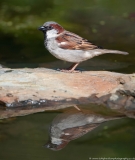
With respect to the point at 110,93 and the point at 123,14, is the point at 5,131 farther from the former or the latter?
the point at 123,14

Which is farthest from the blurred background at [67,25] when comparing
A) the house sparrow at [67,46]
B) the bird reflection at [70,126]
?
the bird reflection at [70,126]

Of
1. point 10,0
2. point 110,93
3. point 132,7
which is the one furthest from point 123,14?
point 110,93

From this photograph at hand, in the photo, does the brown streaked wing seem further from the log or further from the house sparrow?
the log

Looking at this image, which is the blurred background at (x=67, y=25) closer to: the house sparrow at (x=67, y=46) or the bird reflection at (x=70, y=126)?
the house sparrow at (x=67, y=46)

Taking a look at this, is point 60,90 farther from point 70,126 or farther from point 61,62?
point 61,62

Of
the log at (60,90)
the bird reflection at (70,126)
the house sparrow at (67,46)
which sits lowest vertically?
the bird reflection at (70,126)

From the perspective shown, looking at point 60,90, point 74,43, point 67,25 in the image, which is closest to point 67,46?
point 74,43

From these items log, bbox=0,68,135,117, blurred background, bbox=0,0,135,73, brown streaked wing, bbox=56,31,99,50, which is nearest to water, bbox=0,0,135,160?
blurred background, bbox=0,0,135,73
